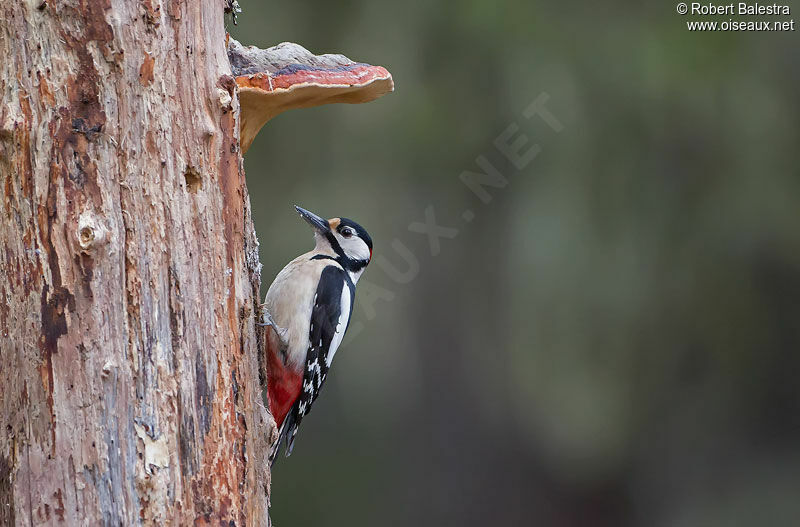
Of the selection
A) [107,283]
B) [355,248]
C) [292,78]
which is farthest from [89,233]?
[355,248]

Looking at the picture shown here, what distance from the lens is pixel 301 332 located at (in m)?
3.09

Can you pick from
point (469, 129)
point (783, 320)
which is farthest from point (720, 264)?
point (469, 129)

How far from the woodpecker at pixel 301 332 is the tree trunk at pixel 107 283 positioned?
1.08 metres

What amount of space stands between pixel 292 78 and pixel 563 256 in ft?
13.2

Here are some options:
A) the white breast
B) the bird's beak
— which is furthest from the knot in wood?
the bird's beak

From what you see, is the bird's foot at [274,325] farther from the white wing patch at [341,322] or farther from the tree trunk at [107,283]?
the tree trunk at [107,283]

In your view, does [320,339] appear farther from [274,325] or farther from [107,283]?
[107,283]

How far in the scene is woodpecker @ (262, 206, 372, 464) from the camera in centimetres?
309

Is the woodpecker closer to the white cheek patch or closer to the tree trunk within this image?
the white cheek patch

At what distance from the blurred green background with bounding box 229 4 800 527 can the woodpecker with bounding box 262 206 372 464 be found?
2.90 meters

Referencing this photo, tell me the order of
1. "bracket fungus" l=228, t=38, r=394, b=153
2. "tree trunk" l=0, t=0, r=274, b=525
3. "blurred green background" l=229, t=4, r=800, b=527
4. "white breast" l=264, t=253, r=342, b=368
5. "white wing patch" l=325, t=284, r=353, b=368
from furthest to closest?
"blurred green background" l=229, t=4, r=800, b=527
"white wing patch" l=325, t=284, r=353, b=368
"white breast" l=264, t=253, r=342, b=368
"bracket fungus" l=228, t=38, r=394, b=153
"tree trunk" l=0, t=0, r=274, b=525

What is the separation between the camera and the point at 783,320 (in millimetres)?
6793

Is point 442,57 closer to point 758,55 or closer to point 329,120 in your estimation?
point 329,120

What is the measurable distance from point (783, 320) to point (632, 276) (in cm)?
127
